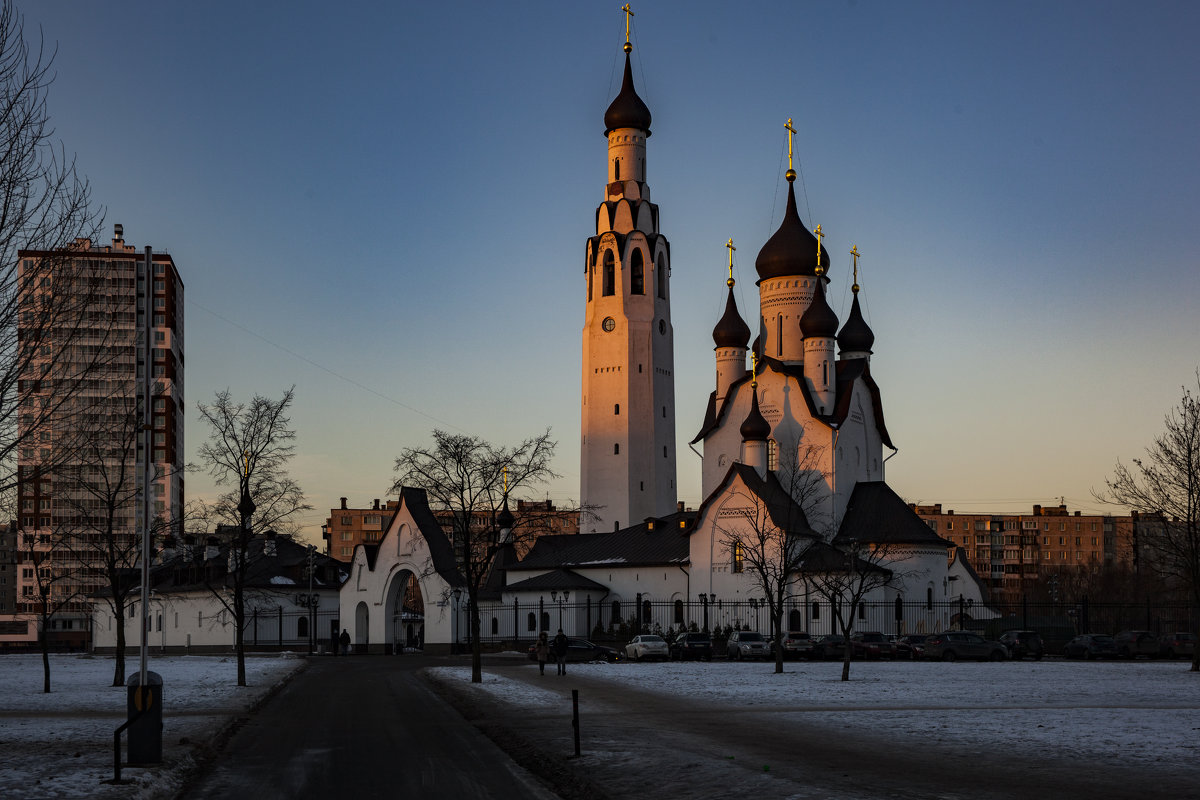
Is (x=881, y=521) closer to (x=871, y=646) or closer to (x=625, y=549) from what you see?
(x=625, y=549)

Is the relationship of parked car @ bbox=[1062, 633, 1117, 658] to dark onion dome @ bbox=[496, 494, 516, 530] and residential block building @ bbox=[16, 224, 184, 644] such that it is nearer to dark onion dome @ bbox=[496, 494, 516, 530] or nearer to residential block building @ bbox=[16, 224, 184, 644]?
dark onion dome @ bbox=[496, 494, 516, 530]

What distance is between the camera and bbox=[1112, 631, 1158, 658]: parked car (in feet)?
168

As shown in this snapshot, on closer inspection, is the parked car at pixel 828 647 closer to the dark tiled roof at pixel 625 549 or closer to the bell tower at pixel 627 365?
the dark tiled roof at pixel 625 549

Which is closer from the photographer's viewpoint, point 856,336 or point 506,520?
point 506,520

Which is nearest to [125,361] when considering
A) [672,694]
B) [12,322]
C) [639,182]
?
[639,182]

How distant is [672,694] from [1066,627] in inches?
1371

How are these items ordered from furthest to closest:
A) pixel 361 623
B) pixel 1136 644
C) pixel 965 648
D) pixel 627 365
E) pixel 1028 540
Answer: pixel 1028 540 < pixel 627 365 < pixel 361 623 < pixel 1136 644 < pixel 965 648

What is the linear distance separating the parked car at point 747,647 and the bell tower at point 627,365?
3069 cm

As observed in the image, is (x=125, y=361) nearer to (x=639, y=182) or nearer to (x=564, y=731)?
(x=639, y=182)

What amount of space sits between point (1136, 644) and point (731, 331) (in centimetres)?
3483

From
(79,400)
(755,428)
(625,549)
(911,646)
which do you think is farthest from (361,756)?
(625,549)

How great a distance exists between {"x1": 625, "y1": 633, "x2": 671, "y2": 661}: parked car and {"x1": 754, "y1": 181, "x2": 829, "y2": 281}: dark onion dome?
3109 centimetres

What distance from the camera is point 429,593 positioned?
69.8 meters

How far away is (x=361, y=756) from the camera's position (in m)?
18.2
